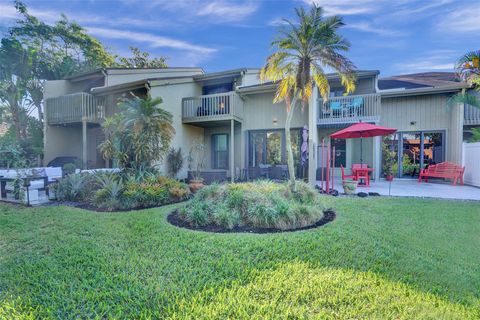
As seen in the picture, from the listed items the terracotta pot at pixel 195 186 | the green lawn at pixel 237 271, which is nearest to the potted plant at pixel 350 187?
the green lawn at pixel 237 271

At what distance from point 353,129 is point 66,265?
30.8 feet

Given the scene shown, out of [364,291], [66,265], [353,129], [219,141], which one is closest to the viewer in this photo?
[364,291]

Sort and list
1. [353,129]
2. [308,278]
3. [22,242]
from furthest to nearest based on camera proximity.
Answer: [353,129]
[22,242]
[308,278]

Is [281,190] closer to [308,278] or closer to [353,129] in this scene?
[308,278]

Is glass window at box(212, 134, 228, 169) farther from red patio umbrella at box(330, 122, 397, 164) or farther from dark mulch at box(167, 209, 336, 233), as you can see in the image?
dark mulch at box(167, 209, 336, 233)

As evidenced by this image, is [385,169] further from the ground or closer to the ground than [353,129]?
closer to the ground

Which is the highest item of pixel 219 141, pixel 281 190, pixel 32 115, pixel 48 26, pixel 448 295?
pixel 48 26

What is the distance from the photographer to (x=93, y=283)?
3012mm

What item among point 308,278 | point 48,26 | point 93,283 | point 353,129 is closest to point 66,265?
point 93,283

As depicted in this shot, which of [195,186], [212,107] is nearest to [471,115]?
[212,107]

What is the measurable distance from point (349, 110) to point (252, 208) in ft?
31.9

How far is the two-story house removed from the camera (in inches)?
481

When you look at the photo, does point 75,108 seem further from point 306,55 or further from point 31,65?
point 306,55

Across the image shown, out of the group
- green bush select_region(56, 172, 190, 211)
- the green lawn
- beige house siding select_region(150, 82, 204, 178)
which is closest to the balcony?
beige house siding select_region(150, 82, 204, 178)
